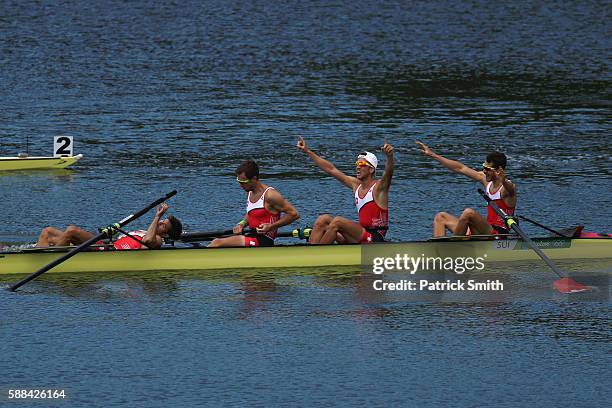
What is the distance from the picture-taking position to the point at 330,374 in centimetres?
1539

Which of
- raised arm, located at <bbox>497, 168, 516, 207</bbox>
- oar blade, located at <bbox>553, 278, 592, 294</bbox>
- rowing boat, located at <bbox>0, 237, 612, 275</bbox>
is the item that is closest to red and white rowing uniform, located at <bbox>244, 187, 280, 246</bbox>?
rowing boat, located at <bbox>0, 237, 612, 275</bbox>

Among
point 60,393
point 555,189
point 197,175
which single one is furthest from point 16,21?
point 60,393

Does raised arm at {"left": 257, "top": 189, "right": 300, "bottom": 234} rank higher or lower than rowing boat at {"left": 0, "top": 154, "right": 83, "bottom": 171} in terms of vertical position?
lower

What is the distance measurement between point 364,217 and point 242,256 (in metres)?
2.06

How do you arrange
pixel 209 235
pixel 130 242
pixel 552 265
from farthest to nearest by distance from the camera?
pixel 209 235 → pixel 130 242 → pixel 552 265

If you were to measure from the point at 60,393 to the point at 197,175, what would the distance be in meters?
14.3

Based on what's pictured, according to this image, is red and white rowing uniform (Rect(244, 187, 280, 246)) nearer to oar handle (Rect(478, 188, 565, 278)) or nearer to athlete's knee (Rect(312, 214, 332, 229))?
athlete's knee (Rect(312, 214, 332, 229))

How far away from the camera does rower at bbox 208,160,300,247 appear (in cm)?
2034

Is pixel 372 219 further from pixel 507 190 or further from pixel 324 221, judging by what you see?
pixel 507 190

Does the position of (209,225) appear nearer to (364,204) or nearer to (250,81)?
(364,204)

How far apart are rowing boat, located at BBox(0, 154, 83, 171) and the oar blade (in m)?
13.2

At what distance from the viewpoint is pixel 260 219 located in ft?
67.3

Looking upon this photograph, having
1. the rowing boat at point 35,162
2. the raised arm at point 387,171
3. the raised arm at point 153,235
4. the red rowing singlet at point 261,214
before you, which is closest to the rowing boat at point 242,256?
the raised arm at point 153,235

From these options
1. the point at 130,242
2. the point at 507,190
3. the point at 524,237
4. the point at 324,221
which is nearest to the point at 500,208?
the point at 507,190
